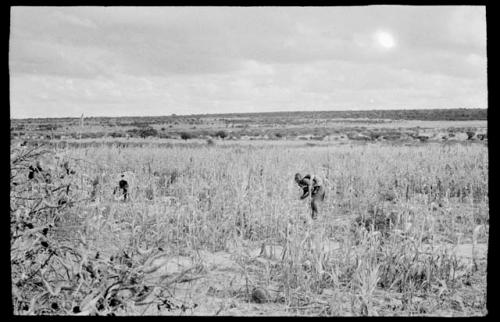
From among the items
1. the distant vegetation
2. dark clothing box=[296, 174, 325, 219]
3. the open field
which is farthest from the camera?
the distant vegetation

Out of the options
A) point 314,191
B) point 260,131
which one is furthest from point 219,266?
point 260,131

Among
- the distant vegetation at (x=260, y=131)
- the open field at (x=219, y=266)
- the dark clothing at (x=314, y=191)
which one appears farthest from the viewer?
the distant vegetation at (x=260, y=131)

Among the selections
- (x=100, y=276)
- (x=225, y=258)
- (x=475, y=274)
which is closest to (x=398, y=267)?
(x=475, y=274)

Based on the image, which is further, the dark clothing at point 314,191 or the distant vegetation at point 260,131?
the distant vegetation at point 260,131

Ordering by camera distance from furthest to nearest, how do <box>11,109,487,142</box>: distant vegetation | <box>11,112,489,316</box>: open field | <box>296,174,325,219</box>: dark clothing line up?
1. <box>11,109,487,142</box>: distant vegetation
2. <box>296,174,325,219</box>: dark clothing
3. <box>11,112,489,316</box>: open field

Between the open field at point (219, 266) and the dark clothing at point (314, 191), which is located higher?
the dark clothing at point (314, 191)

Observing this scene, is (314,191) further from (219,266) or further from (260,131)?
(260,131)

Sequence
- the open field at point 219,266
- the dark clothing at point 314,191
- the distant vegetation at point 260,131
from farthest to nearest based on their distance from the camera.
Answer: the distant vegetation at point 260,131
the dark clothing at point 314,191
the open field at point 219,266

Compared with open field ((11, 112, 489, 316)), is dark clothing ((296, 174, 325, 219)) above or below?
above

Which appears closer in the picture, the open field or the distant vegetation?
the open field

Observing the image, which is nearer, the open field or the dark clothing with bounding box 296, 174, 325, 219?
the open field

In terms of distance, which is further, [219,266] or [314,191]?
[314,191]

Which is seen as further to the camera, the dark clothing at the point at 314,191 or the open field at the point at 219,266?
the dark clothing at the point at 314,191

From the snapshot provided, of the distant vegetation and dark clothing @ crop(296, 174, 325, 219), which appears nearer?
dark clothing @ crop(296, 174, 325, 219)
